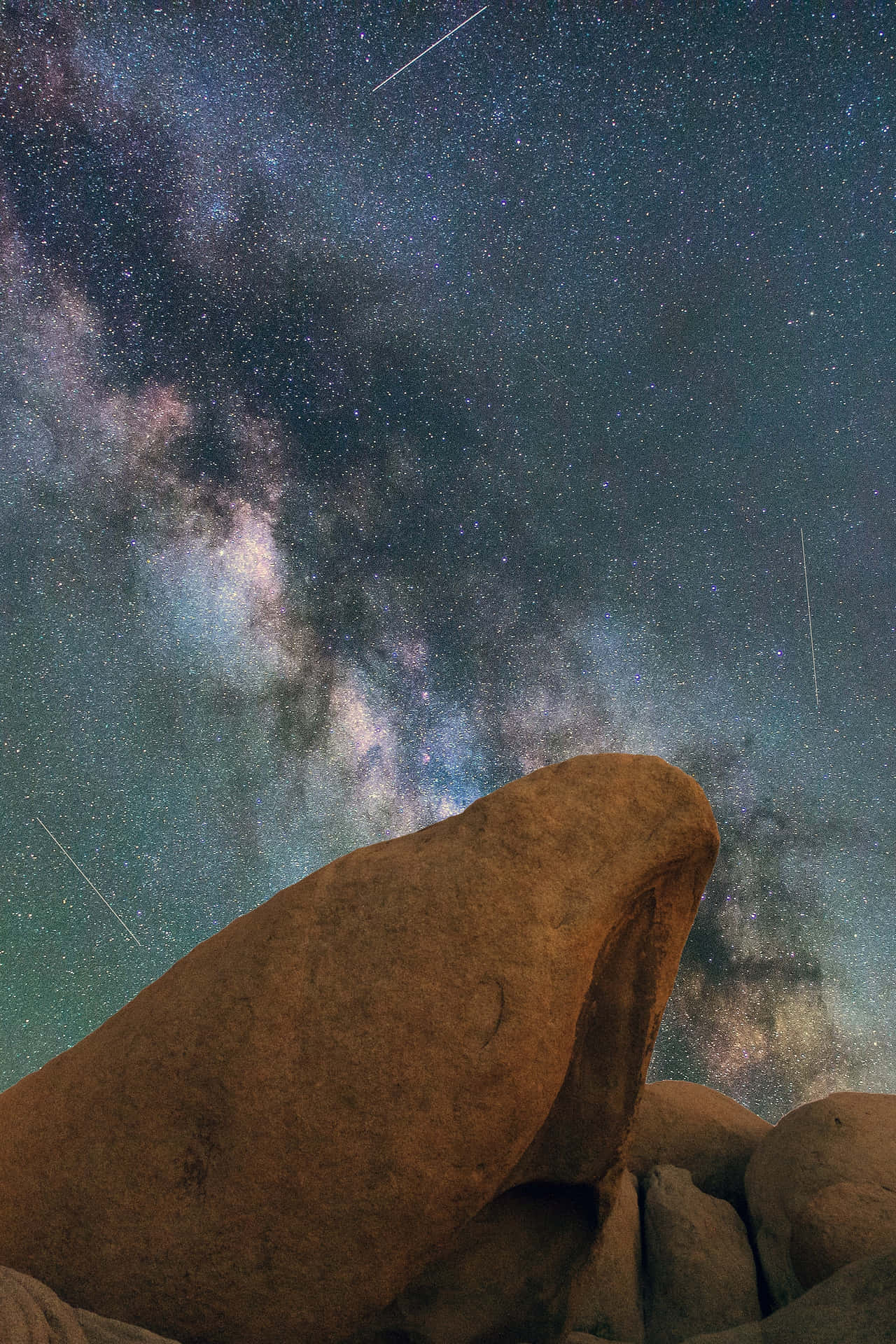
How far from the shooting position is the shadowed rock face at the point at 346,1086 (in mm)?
3490

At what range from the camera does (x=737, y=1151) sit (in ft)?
19.6

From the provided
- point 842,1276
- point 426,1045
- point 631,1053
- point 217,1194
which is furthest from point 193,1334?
point 842,1276

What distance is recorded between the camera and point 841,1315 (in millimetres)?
3291

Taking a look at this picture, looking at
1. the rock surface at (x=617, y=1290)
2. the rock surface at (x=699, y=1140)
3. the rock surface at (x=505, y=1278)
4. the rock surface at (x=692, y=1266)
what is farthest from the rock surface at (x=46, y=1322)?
the rock surface at (x=699, y=1140)

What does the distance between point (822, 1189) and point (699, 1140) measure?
1.60 metres

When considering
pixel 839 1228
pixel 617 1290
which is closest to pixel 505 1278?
pixel 617 1290

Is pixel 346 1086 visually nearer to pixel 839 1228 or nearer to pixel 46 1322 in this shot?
pixel 46 1322

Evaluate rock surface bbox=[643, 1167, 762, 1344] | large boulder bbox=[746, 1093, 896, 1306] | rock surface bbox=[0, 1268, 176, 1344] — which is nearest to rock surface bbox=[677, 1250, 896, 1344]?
large boulder bbox=[746, 1093, 896, 1306]

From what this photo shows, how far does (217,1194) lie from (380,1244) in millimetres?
777

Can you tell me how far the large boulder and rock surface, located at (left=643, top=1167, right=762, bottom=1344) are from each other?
0.16 m

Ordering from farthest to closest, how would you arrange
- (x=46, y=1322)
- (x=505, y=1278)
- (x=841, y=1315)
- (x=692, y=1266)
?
(x=692, y=1266), (x=505, y=1278), (x=841, y=1315), (x=46, y=1322)

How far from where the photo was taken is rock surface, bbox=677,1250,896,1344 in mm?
3133

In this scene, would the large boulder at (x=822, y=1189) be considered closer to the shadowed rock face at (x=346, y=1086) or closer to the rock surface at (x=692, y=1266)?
the rock surface at (x=692, y=1266)

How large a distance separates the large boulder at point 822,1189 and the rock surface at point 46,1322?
3381 mm
